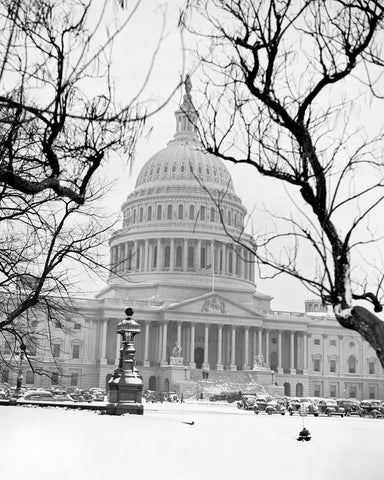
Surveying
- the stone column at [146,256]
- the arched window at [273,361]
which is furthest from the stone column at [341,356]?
the stone column at [146,256]

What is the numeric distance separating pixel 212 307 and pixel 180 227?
18301 millimetres

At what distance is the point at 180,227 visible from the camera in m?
123

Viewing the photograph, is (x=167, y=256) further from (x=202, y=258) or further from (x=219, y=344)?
(x=219, y=344)

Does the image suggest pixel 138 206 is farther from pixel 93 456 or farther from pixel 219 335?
pixel 93 456

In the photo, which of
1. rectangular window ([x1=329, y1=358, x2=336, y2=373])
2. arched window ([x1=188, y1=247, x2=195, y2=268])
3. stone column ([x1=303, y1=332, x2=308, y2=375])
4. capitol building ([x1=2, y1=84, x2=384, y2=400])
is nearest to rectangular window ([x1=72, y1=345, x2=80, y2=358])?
capitol building ([x1=2, y1=84, x2=384, y2=400])

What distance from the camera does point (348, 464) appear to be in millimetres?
17031

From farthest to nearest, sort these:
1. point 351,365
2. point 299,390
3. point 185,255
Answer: point 351,365 < point 185,255 < point 299,390

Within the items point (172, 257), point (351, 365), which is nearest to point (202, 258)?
point (172, 257)

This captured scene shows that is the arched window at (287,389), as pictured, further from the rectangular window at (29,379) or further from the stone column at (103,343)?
the rectangular window at (29,379)

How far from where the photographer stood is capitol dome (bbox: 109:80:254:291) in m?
121

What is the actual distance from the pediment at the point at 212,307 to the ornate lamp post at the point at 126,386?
77.4m

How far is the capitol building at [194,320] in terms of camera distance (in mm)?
107250

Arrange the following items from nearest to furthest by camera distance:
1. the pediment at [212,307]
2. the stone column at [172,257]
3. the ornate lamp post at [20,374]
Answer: the ornate lamp post at [20,374]
the pediment at [212,307]
the stone column at [172,257]

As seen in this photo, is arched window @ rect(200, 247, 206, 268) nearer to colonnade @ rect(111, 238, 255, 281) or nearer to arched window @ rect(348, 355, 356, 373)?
colonnade @ rect(111, 238, 255, 281)
